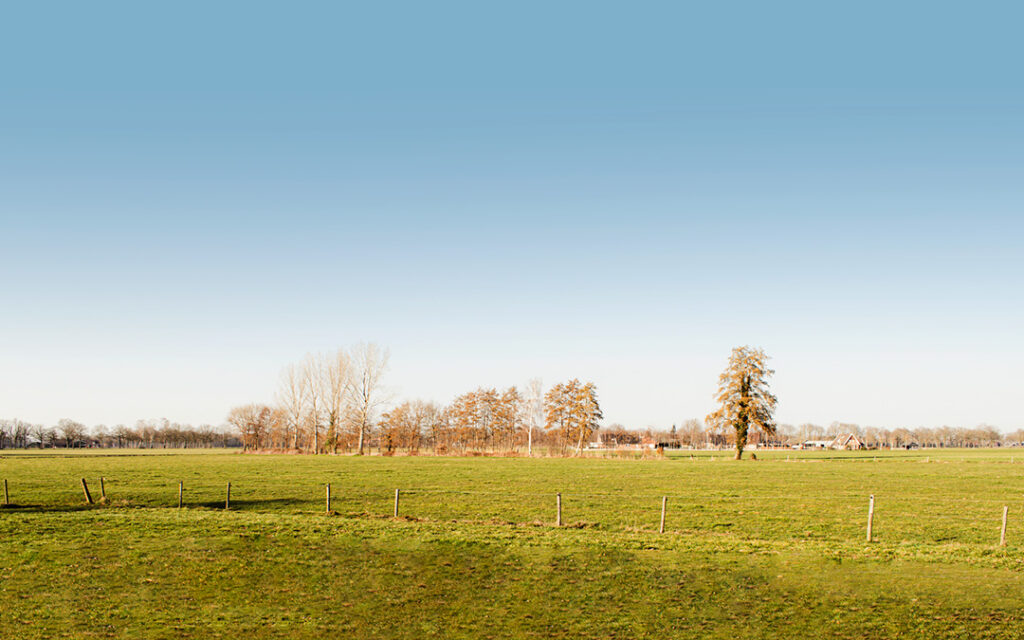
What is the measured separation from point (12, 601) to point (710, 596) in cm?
1707

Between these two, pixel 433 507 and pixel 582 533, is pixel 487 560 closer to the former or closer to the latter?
pixel 582 533

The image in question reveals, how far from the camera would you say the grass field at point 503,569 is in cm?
1584

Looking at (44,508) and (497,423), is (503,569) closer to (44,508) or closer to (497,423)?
(44,508)

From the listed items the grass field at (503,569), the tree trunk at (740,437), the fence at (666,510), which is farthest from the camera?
the tree trunk at (740,437)

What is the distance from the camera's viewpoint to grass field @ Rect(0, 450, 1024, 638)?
15.8 metres

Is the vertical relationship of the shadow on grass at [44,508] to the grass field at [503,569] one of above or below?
below

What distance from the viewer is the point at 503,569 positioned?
20766 mm

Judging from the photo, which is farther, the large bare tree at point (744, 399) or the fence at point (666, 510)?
the large bare tree at point (744, 399)

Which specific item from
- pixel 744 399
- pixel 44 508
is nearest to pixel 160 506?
pixel 44 508

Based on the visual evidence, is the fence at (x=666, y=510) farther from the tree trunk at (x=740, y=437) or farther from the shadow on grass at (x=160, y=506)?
the tree trunk at (x=740, y=437)

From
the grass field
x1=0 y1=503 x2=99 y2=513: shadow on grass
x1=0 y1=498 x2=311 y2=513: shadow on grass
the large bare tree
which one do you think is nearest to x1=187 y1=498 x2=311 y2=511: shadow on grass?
x1=0 y1=498 x2=311 y2=513: shadow on grass

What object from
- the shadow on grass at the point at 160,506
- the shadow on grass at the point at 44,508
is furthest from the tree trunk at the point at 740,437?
the shadow on grass at the point at 44,508

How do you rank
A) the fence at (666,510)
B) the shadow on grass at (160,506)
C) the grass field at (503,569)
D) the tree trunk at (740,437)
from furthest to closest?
the tree trunk at (740,437) < the shadow on grass at (160,506) < the fence at (666,510) < the grass field at (503,569)

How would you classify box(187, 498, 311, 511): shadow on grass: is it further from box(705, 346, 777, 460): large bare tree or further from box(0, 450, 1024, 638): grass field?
box(705, 346, 777, 460): large bare tree
